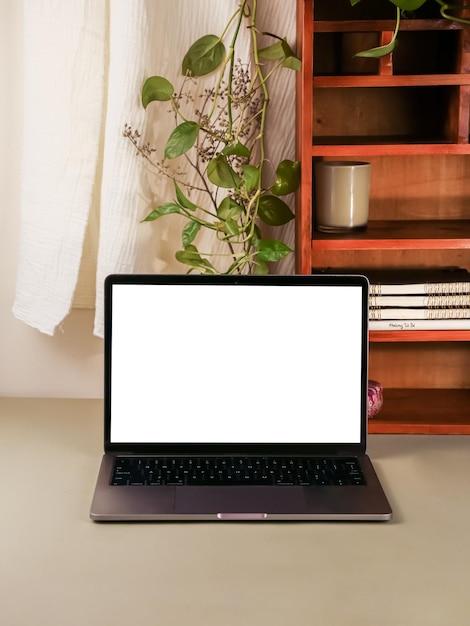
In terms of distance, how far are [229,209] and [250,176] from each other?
6cm

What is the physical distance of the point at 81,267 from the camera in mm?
1479

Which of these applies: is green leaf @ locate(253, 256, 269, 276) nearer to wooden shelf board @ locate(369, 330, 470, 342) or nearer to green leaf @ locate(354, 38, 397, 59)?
wooden shelf board @ locate(369, 330, 470, 342)

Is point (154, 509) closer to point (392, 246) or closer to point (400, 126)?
point (392, 246)

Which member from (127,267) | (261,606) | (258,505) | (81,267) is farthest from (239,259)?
(261,606)

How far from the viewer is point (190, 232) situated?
1400mm

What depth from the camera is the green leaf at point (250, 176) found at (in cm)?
136

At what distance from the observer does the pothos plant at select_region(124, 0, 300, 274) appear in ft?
4.42

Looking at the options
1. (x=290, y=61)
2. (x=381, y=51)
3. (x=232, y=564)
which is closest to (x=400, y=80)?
(x=381, y=51)

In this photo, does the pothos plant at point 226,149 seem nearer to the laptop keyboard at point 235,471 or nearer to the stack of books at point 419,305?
the stack of books at point 419,305

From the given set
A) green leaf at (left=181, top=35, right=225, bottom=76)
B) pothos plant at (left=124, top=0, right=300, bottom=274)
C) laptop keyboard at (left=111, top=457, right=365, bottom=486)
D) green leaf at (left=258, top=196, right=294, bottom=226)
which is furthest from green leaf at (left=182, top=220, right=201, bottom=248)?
laptop keyboard at (left=111, top=457, right=365, bottom=486)

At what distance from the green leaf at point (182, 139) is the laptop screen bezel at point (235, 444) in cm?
24

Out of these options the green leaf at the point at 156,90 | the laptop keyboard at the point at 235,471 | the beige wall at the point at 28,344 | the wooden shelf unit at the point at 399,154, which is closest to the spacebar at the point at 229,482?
the laptop keyboard at the point at 235,471

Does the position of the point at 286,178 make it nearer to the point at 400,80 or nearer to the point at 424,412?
the point at 400,80

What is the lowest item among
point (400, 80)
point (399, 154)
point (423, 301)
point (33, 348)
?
point (33, 348)
